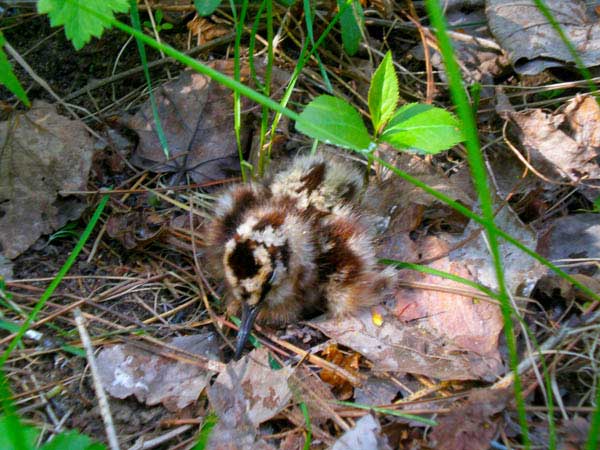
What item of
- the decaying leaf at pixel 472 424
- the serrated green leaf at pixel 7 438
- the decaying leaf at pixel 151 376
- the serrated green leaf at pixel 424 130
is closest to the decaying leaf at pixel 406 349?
the decaying leaf at pixel 472 424

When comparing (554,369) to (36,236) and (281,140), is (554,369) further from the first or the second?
(36,236)

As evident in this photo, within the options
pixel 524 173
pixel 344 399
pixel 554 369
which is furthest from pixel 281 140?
pixel 554 369

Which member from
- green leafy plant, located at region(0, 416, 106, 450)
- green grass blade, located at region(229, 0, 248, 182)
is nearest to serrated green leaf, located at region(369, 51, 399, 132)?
green grass blade, located at region(229, 0, 248, 182)

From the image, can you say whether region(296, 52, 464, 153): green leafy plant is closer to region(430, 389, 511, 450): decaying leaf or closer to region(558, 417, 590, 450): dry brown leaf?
region(430, 389, 511, 450): decaying leaf

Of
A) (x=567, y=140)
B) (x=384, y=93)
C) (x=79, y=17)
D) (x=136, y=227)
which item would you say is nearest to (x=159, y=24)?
(x=79, y=17)

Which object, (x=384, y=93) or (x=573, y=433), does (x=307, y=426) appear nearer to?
(x=573, y=433)

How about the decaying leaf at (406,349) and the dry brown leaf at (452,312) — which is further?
the dry brown leaf at (452,312)

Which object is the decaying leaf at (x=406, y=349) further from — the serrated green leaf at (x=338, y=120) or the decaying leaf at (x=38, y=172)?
the decaying leaf at (x=38, y=172)
